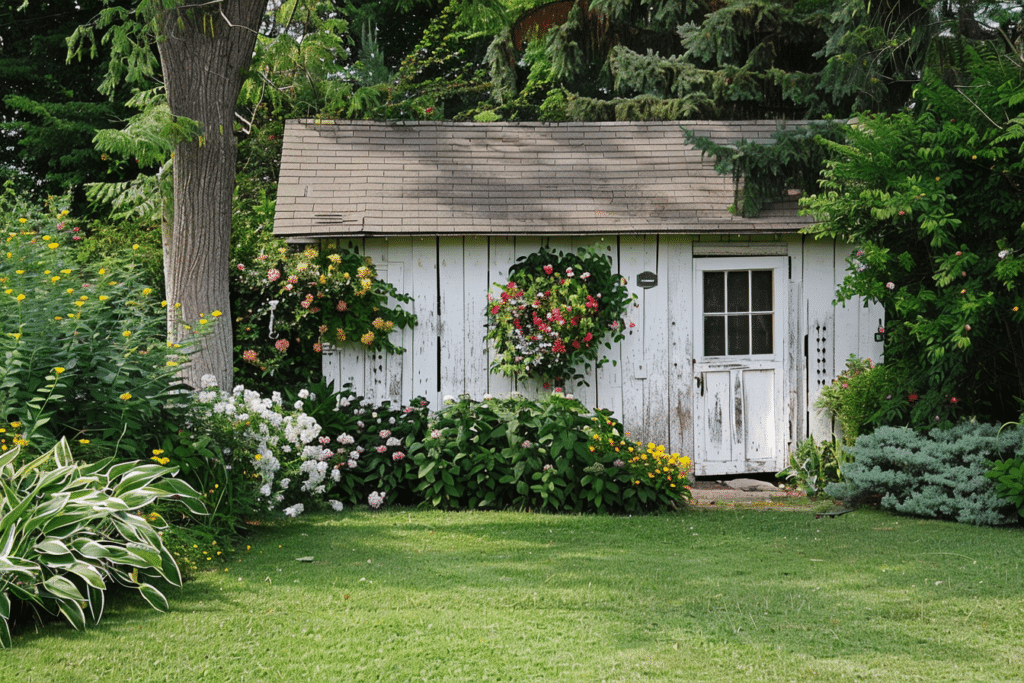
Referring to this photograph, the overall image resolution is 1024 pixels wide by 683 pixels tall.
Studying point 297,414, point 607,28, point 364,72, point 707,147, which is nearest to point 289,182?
point 297,414

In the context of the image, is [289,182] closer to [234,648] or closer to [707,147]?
[707,147]

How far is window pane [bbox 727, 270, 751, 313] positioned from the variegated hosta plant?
6.14 m

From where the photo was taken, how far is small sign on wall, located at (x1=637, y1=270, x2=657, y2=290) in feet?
29.5

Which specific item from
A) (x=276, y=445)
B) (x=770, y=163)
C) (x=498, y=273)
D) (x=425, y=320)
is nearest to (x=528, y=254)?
(x=498, y=273)

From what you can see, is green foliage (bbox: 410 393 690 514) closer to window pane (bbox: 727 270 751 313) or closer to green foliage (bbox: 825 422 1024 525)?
green foliage (bbox: 825 422 1024 525)

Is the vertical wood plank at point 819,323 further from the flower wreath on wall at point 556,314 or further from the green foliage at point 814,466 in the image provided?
the flower wreath on wall at point 556,314

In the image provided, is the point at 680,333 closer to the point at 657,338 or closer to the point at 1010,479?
the point at 657,338

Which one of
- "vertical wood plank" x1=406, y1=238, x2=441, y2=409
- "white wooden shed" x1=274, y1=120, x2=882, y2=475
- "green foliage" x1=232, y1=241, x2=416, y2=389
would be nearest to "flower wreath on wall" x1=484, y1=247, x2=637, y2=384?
"white wooden shed" x1=274, y1=120, x2=882, y2=475

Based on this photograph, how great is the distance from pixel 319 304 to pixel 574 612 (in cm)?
488

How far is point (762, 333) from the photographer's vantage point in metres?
9.20

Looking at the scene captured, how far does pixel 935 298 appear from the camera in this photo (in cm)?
677

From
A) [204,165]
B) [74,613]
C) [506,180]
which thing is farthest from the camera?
[506,180]

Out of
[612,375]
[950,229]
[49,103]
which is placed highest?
[49,103]

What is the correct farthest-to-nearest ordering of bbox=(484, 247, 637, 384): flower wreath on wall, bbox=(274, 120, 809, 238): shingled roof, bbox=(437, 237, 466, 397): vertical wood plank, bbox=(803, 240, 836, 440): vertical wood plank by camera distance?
bbox=(803, 240, 836, 440): vertical wood plank, bbox=(437, 237, 466, 397): vertical wood plank, bbox=(274, 120, 809, 238): shingled roof, bbox=(484, 247, 637, 384): flower wreath on wall
